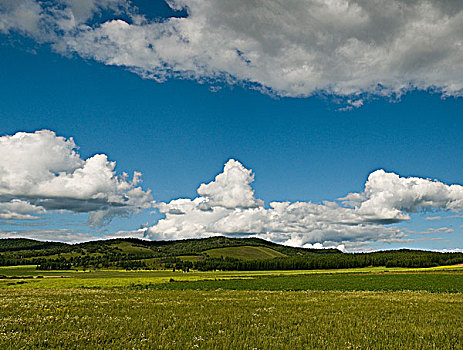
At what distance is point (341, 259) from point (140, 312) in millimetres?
182212

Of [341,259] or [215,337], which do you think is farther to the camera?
[341,259]

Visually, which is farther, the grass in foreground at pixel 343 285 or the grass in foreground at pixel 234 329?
the grass in foreground at pixel 343 285

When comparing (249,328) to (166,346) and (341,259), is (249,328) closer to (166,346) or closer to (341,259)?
(166,346)

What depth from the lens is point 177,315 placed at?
20734 millimetres

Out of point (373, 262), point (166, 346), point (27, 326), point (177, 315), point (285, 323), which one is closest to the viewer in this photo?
point (166, 346)

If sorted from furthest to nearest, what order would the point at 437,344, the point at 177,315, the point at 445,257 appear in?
the point at 445,257
the point at 177,315
the point at 437,344

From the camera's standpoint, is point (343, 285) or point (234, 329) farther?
point (343, 285)

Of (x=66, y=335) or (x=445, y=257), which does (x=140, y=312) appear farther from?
(x=445, y=257)

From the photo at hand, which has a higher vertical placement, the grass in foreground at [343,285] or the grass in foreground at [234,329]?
the grass in foreground at [234,329]

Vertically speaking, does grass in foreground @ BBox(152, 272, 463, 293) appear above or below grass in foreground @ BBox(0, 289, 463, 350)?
below

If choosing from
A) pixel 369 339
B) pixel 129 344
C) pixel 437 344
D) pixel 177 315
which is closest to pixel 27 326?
pixel 129 344

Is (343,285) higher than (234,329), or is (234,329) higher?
(234,329)

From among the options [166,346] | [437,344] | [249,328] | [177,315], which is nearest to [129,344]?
[166,346]

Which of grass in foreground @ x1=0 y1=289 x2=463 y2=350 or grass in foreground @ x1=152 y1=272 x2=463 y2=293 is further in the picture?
grass in foreground @ x1=152 y1=272 x2=463 y2=293
